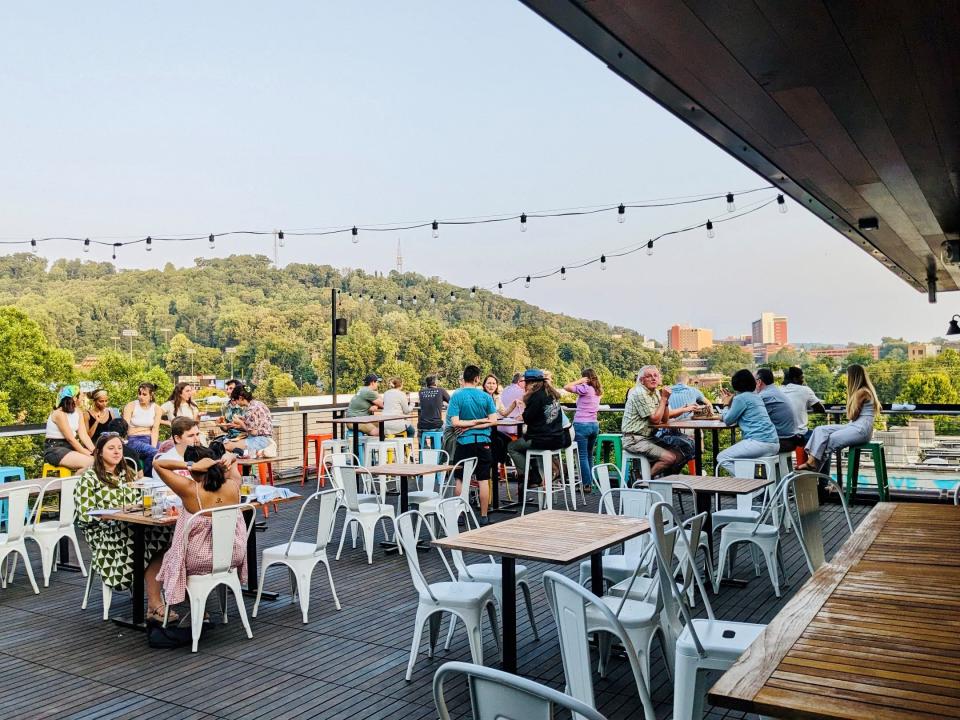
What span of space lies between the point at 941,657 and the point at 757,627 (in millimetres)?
1376

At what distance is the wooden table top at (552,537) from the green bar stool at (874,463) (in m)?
4.75

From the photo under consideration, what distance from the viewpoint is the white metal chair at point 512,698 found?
1.32 metres

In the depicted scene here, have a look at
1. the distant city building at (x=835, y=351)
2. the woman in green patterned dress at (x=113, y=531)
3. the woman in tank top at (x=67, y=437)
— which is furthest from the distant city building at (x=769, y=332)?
the woman in green patterned dress at (x=113, y=531)

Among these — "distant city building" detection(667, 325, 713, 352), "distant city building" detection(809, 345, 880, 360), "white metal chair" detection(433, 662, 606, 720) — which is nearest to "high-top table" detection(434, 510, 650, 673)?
"white metal chair" detection(433, 662, 606, 720)

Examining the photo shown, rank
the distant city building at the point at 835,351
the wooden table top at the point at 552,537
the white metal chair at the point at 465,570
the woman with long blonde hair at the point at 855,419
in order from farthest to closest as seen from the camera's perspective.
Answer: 1. the distant city building at the point at 835,351
2. the woman with long blonde hair at the point at 855,419
3. the white metal chair at the point at 465,570
4. the wooden table top at the point at 552,537

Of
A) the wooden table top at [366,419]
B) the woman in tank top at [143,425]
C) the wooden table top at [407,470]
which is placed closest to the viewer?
the wooden table top at [407,470]

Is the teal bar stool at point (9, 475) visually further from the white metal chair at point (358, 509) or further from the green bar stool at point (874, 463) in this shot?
the green bar stool at point (874, 463)

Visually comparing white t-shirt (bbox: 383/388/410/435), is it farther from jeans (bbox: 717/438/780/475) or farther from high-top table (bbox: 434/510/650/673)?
high-top table (bbox: 434/510/650/673)

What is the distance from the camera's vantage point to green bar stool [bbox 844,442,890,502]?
7.68 m

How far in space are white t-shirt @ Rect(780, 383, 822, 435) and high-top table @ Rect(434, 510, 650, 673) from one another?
485 cm

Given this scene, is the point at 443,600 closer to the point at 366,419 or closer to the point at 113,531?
the point at 113,531

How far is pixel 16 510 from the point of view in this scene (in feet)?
16.9

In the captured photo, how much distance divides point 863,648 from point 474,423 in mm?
5805

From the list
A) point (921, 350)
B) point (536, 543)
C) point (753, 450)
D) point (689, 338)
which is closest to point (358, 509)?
point (536, 543)
